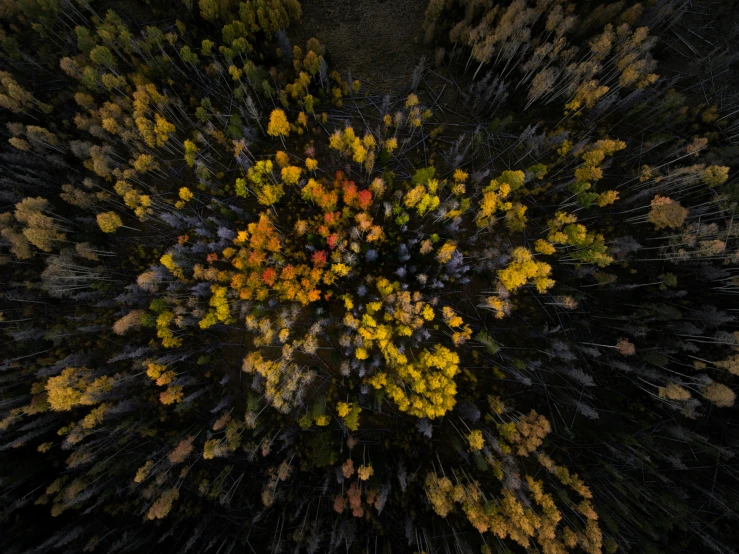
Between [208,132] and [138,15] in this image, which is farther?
[138,15]

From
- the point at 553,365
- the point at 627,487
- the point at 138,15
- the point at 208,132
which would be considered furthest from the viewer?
the point at 138,15

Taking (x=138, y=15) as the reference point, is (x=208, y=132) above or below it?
below

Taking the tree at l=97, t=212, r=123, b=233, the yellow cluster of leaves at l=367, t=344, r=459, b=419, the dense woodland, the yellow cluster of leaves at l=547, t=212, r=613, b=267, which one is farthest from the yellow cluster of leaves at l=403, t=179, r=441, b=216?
the tree at l=97, t=212, r=123, b=233

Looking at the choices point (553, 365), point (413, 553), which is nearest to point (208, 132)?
point (553, 365)

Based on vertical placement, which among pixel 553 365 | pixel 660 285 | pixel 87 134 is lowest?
pixel 553 365

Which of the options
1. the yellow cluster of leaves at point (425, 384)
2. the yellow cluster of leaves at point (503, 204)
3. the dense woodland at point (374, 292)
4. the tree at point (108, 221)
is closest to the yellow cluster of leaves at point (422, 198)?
the dense woodland at point (374, 292)

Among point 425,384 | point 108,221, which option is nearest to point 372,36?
point 108,221

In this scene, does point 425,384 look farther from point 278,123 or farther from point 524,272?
point 278,123

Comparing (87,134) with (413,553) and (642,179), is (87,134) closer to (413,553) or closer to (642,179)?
(413,553)
